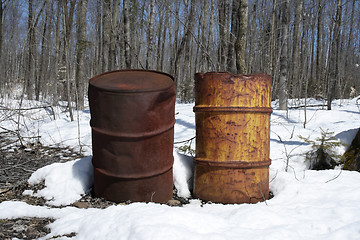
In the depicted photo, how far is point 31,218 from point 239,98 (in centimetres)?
205

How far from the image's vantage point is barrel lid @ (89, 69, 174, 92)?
2547 mm

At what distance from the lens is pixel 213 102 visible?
2760 millimetres

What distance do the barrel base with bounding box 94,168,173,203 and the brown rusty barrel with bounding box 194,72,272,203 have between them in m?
0.46

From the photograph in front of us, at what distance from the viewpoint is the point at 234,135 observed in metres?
2.72

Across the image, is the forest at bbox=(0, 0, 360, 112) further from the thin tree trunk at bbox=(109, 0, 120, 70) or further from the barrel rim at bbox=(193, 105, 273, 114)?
the barrel rim at bbox=(193, 105, 273, 114)

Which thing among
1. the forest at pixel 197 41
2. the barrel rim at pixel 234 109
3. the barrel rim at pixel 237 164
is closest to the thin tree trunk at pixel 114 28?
the forest at pixel 197 41

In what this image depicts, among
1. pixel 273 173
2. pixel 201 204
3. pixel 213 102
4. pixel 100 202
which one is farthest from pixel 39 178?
pixel 273 173

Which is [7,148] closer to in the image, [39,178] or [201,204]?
[39,178]

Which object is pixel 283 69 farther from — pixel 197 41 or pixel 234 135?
pixel 234 135

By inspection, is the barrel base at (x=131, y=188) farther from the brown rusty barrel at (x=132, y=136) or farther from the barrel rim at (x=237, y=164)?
the barrel rim at (x=237, y=164)

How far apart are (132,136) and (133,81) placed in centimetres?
53

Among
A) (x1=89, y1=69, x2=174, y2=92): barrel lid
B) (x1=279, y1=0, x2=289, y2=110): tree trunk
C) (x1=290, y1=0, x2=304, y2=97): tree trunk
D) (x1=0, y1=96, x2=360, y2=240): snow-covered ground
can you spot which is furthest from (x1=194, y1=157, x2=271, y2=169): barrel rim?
(x1=290, y1=0, x2=304, y2=97): tree trunk

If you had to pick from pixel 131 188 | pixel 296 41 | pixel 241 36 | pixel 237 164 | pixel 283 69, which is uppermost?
pixel 296 41

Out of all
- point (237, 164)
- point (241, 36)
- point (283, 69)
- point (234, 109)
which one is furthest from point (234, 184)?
point (283, 69)
